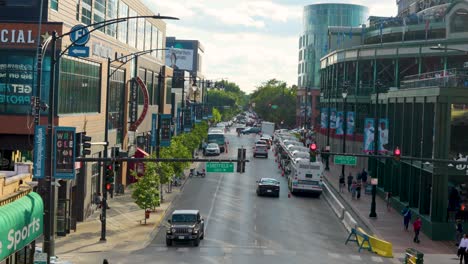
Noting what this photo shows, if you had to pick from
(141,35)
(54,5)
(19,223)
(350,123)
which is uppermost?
(141,35)

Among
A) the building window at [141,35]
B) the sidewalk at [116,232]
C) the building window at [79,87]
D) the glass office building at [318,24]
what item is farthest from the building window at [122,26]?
the glass office building at [318,24]

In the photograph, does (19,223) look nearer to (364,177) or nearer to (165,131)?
(165,131)

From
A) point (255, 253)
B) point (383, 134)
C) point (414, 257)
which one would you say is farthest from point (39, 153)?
point (383, 134)

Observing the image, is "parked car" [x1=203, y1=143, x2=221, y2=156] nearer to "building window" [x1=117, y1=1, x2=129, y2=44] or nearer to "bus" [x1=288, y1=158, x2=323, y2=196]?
"building window" [x1=117, y1=1, x2=129, y2=44]

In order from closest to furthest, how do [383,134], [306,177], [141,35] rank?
[383,134] → [306,177] → [141,35]

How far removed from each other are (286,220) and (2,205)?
25.4 m

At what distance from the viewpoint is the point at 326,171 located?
79125 mm

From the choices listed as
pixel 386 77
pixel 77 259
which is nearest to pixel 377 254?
pixel 77 259

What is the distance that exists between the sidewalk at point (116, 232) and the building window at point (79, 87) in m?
6.83

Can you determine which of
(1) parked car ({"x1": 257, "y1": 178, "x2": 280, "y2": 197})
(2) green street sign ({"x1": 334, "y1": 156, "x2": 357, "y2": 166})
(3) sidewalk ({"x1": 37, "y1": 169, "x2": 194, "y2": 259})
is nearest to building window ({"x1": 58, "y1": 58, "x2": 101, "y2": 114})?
(3) sidewalk ({"x1": 37, "y1": 169, "x2": 194, "y2": 259})

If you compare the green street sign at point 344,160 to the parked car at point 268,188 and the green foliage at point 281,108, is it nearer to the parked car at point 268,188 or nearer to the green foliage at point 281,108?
the parked car at point 268,188

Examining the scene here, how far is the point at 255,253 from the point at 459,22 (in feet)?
165

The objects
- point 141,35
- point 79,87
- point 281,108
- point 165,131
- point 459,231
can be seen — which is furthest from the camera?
point 281,108

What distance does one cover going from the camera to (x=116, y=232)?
40.8 meters
